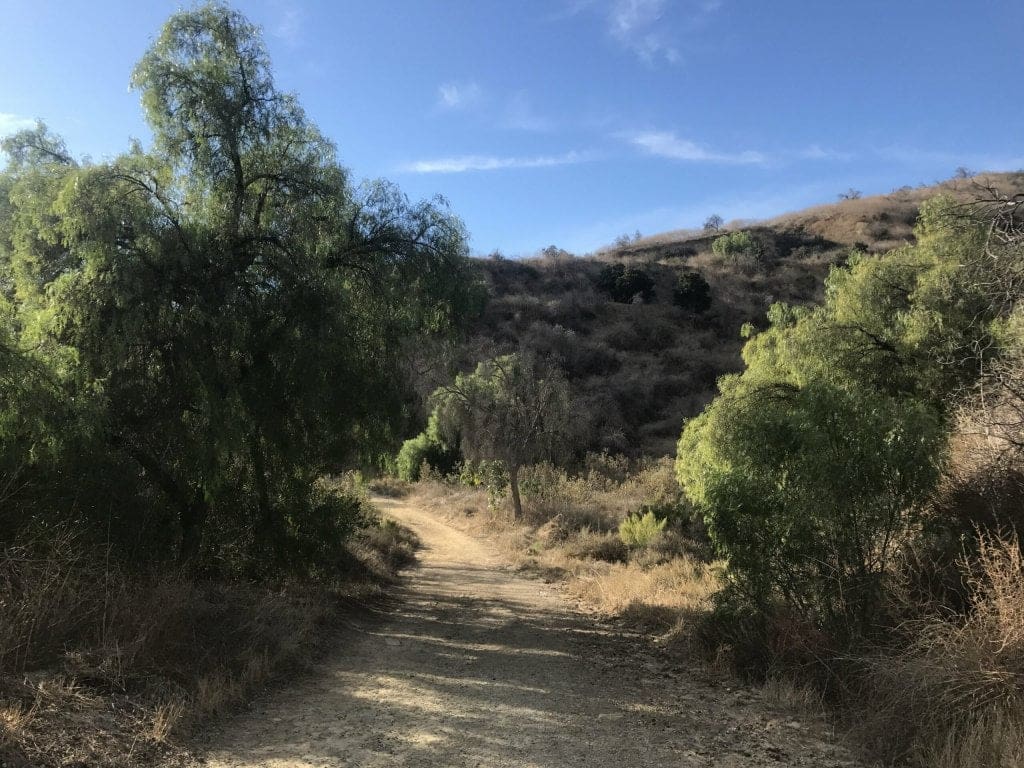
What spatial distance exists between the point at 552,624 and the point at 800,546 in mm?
4925

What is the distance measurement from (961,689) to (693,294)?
A: 55.6 meters

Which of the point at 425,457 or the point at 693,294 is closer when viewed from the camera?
the point at 425,457

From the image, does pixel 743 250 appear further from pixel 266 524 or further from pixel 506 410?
pixel 266 524

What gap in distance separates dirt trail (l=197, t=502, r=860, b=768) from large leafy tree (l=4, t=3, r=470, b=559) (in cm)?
318

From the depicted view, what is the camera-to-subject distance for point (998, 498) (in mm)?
7184

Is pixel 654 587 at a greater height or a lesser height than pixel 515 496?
lesser

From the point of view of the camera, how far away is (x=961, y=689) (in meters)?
5.34

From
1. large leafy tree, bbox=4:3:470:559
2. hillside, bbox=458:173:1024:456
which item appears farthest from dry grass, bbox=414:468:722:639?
hillside, bbox=458:173:1024:456

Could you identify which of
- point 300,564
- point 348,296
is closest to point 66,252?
point 348,296

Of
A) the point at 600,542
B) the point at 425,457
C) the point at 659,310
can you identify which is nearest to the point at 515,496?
the point at 600,542

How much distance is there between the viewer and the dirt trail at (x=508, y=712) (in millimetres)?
5344

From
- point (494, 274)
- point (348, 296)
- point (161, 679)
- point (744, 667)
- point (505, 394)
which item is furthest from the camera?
point (494, 274)

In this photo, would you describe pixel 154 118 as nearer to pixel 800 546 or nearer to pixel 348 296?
pixel 348 296

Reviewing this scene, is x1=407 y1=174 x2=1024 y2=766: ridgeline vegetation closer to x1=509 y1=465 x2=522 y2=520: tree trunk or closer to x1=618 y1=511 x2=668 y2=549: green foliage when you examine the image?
x1=618 y1=511 x2=668 y2=549: green foliage
